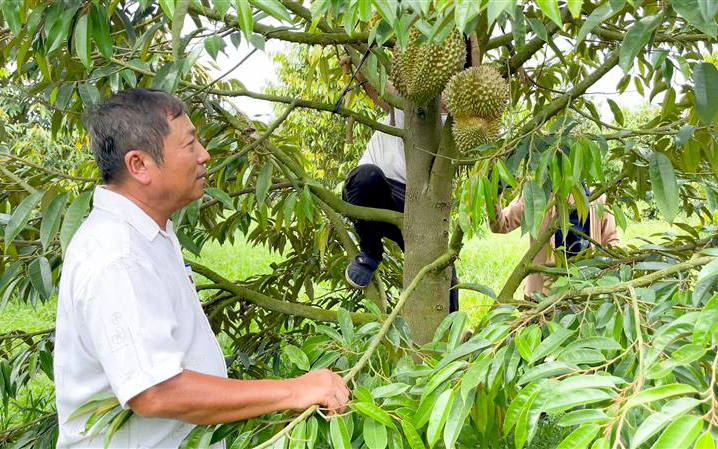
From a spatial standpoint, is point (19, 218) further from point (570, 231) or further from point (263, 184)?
point (570, 231)

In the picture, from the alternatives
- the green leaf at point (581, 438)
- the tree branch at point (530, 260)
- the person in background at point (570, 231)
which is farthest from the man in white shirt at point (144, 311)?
the person in background at point (570, 231)

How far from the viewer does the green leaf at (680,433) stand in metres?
0.53

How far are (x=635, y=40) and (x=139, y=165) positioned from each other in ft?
2.27

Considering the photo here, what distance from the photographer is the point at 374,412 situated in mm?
783

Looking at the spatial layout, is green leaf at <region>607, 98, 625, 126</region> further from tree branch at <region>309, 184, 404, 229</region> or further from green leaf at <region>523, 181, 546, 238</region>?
green leaf at <region>523, 181, 546, 238</region>

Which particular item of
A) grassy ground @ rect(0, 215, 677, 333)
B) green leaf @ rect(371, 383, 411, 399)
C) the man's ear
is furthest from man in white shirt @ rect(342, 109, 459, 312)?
grassy ground @ rect(0, 215, 677, 333)

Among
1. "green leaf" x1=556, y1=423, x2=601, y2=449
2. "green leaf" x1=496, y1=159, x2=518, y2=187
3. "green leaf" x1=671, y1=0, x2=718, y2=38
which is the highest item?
"green leaf" x1=671, y1=0, x2=718, y2=38

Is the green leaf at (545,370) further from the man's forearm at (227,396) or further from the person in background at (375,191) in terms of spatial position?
the person in background at (375,191)

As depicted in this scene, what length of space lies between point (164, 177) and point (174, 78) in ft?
0.61

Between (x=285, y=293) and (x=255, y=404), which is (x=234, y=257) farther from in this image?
(x=255, y=404)

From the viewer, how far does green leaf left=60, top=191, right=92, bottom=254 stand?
40.5 inches

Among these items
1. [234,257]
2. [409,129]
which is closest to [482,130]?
[409,129]

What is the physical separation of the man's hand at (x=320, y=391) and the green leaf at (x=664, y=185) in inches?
21.4

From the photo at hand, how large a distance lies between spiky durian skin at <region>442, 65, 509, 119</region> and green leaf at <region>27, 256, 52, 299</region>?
0.83 meters
